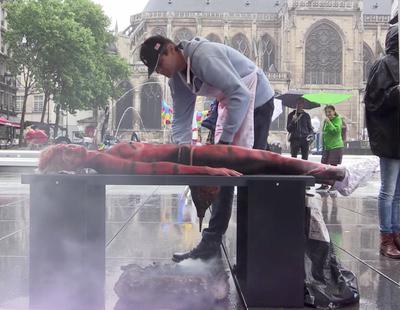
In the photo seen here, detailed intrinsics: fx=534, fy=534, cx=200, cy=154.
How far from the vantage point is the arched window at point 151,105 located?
6375 cm

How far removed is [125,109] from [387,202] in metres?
60.9

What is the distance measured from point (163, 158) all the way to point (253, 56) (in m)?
67.4

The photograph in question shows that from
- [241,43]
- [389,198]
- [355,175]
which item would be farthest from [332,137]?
[241,43]

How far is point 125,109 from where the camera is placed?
2530 inches

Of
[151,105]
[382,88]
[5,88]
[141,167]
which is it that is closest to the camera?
[141,167]

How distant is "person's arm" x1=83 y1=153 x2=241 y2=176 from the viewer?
2951mm

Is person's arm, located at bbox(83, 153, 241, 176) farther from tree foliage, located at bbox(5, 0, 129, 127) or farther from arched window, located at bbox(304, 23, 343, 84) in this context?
arched window, located at bbox(304, 23, 343, 84)

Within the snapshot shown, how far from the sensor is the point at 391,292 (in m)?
3.35

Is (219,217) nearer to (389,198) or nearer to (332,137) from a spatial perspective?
(389,198)

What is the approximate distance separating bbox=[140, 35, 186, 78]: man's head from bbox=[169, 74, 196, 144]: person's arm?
1.32 feet

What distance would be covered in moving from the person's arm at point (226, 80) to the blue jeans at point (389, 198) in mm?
1768

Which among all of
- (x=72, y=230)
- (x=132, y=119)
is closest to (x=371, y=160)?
(x=72, y=230)

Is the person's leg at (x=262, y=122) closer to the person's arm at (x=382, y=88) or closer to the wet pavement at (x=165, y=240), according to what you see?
the wet pavement at (x=165, y=240)

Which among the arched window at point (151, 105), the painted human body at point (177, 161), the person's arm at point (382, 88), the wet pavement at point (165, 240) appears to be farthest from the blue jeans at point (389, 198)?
the arched window at point (151, 105)
